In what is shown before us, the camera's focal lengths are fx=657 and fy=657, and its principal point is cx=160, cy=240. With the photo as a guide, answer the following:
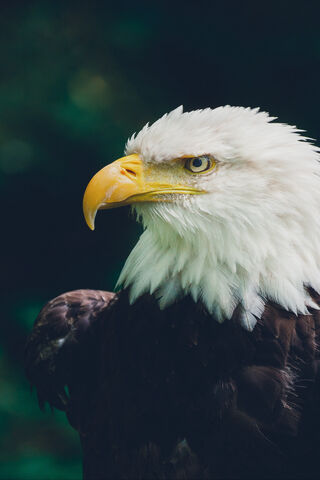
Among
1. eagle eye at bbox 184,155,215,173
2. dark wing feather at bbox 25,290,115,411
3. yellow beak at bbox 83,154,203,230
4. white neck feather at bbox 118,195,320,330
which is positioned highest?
eagle eye at bbox 184,155,215,173

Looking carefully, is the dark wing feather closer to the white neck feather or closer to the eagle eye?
the white neck feather

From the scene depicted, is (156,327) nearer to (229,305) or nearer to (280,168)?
(229,305)

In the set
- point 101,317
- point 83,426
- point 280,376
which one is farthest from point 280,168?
point 83,426

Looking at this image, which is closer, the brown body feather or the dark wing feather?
the brown body feather

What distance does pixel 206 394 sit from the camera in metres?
1.59

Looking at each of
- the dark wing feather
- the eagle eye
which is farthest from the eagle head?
the dark wing feather

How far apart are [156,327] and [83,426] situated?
52 centimetres

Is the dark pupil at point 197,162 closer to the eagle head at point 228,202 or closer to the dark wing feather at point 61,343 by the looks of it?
the eagle head at point 228,202

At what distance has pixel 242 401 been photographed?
1.56m

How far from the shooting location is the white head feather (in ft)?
4.92

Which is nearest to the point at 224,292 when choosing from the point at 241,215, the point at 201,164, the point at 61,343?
the point at 241,215

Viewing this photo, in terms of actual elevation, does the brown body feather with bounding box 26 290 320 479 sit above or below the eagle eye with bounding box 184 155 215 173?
below

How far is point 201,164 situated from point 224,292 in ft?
1.01

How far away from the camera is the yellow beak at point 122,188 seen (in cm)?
153
